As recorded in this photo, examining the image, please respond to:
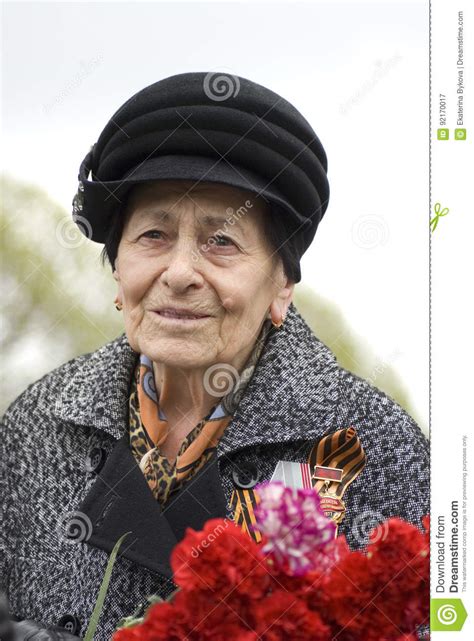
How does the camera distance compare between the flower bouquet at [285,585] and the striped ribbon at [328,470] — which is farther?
the striped ribbon at [328,470]

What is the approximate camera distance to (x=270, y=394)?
3.52 feet

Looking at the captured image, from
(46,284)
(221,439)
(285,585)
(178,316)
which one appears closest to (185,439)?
(221,439)

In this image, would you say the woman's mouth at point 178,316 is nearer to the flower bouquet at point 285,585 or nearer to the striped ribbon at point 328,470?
the striped ribbon at point 328,470

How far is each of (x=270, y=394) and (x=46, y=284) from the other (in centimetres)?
37

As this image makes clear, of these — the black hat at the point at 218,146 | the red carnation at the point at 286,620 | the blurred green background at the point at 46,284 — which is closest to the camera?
the red carnation at the point at 286,620

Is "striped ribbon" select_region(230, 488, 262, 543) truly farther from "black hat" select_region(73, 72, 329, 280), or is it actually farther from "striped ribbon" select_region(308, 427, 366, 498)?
"black hat" select_region(73, 72, 329, 280)

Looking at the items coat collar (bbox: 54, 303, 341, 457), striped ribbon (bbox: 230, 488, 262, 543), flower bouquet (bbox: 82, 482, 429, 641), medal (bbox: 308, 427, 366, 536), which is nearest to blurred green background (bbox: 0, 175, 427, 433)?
coat collar (bbox: 54, 303, 341, 457)

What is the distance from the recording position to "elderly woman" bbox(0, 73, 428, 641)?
3.23 ft

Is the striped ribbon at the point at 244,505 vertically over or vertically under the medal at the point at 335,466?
under

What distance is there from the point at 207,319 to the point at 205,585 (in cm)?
44

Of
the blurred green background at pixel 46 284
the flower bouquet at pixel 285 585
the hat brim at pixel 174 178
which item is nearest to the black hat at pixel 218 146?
the hat brim at pixel 174 178

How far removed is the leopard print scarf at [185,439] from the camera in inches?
41.3
